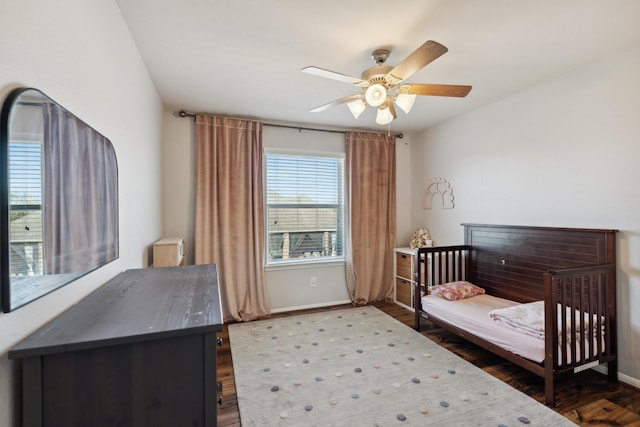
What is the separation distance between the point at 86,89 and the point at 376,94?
1563mm

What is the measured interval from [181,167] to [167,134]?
1.27 ft

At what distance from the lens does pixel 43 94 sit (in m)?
0.89

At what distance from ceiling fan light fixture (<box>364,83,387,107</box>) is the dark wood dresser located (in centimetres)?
164

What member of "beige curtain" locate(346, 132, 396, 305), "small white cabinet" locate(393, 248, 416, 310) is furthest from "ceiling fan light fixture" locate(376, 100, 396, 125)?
"small white cabinet" locate(393, 248, 416, 310)

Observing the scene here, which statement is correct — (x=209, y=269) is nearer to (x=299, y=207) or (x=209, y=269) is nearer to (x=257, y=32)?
(x=257, y=32)

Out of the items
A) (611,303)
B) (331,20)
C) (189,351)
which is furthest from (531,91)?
(189,351)

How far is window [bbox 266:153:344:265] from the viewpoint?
12.1ft

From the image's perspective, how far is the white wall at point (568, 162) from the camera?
82.5 inches

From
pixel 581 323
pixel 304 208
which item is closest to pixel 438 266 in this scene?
pixel 581 323

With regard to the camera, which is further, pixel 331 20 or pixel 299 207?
pixel 299 207

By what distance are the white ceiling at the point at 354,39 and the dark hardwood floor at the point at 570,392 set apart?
2379mm

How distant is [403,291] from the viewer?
3873 millimetres

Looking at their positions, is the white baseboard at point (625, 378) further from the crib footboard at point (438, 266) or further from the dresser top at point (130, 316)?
the dresser top at point (130, 316)

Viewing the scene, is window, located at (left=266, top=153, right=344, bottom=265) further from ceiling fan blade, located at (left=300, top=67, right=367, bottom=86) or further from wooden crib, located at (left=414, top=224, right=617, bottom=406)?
ceiling fan blade, located at (left=300, top=67, right=367, bottom=86)
